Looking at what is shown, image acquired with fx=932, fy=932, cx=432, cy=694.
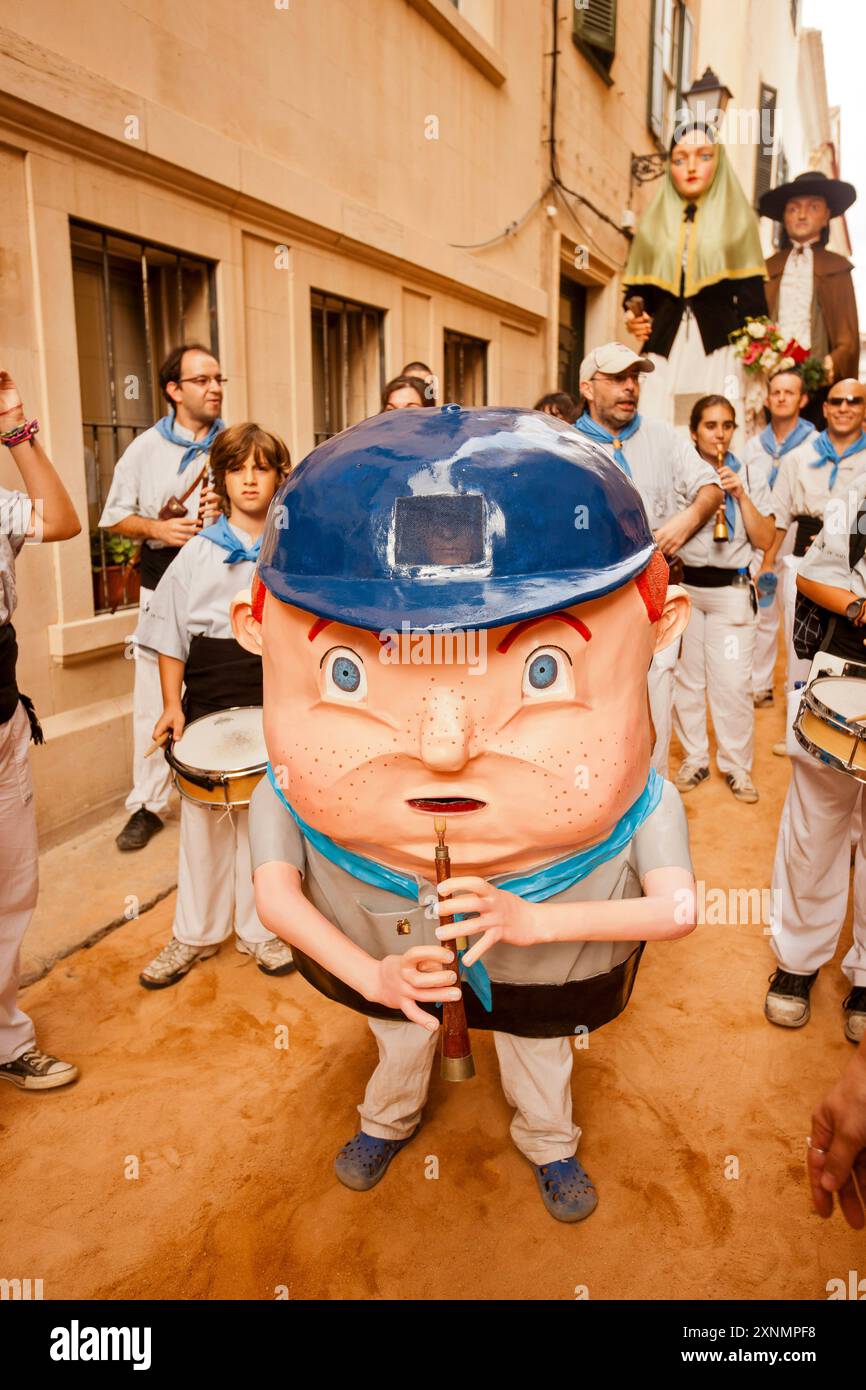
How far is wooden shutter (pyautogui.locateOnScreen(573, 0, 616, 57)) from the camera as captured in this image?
31.2 ft

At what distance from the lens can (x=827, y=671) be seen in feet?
9.70

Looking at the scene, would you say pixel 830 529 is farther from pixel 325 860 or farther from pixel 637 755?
pixel 325 860

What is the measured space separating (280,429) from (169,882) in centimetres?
303

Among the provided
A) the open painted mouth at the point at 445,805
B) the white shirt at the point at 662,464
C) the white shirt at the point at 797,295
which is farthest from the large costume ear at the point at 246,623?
the white shirt at the point at 797,295

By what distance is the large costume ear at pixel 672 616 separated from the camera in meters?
1.88

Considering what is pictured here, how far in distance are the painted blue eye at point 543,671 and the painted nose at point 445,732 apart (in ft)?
0.43

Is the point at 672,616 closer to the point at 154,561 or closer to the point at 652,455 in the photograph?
the point at 652,455

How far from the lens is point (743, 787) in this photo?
16.8 feet

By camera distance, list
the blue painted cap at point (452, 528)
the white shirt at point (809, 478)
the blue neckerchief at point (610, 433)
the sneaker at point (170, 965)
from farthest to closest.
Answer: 1. the white shirt at point (809, 478)
2. the blue neckerchief at point (610, 433)
3. the sneaker at point (170, 965)
4. the blue painted cap at point (452, 528)

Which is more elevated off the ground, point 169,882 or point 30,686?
point 30,686

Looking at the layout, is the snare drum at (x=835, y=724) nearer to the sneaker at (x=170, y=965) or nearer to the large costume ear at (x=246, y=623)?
the large costume ear at (x=246, y=623)

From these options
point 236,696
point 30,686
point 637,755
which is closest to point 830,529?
point 637,755

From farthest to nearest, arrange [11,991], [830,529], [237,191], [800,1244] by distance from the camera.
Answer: [237,191]
[830,529]
[11,991]
[800,1244]

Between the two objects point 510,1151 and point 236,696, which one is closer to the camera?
point 510,1151
